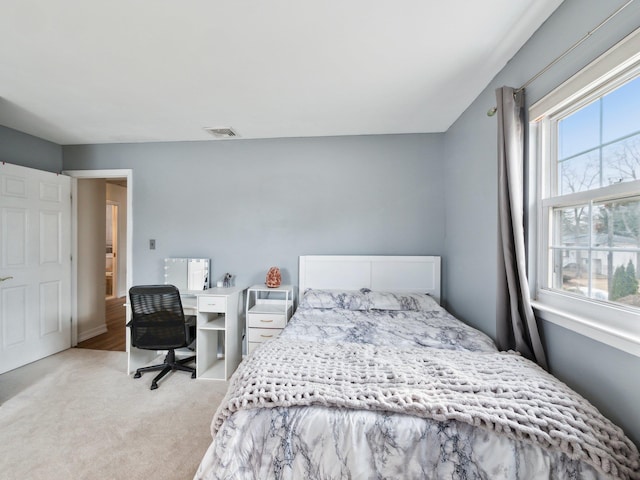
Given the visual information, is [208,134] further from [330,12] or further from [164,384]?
[164,384]

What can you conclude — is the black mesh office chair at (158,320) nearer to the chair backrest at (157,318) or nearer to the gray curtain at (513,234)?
the chair backrest at (157,318)

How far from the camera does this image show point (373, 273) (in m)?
2.96

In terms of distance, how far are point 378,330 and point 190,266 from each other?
A: 2.29 metres

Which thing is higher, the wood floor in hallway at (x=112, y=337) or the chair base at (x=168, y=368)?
the chair base at (x=168, y=368)

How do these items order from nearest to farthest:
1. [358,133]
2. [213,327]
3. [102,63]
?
[102,63]
[213,327]
[358,133]

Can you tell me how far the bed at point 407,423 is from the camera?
0.96 meters

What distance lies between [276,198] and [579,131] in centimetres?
256

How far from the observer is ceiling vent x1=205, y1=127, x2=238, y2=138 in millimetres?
2877

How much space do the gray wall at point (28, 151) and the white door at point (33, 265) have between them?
30cm

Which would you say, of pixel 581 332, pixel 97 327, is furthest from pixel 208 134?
pixel 581 332

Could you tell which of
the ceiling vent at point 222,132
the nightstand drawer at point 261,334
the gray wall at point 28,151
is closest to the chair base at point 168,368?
the nightstand drawer at point 261,334

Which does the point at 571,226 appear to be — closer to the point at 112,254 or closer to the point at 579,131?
the point at 579,131

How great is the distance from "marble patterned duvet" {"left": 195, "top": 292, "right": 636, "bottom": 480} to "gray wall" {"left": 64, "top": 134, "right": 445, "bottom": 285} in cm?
205

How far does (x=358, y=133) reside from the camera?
9.82ft
